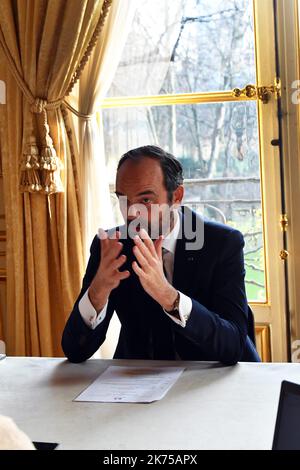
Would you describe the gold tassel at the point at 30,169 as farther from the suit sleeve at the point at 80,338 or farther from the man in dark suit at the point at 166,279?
the suit sleeve at the point at 80,338

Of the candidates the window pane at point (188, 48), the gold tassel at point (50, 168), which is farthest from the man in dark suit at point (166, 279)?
the window pane at point (188, 48)

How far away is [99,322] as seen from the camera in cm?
198

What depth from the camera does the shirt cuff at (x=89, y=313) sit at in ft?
6.38

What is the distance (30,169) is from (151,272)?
1.32 m

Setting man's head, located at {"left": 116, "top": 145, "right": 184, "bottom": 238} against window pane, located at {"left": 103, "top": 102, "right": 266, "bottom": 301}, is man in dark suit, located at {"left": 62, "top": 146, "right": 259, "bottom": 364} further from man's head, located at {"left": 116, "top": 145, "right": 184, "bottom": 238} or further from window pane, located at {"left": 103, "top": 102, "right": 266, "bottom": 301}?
window pane, located at {"left": 103, "top": 102, "right": 266, "bottom": 301}

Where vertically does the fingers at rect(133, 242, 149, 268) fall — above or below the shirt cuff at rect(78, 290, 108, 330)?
above

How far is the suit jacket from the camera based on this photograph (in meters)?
1.96

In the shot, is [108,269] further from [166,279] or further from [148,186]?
[148,186]

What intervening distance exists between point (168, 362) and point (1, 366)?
1.49 feet

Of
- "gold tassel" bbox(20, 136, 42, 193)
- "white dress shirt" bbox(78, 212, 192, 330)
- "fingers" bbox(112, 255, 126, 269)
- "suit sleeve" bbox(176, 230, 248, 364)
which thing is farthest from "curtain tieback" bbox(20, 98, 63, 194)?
"fingers" bbox(112, 255, 126, 269)

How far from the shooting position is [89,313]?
195 cm

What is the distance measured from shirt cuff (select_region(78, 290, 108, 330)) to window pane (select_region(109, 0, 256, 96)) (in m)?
1.42

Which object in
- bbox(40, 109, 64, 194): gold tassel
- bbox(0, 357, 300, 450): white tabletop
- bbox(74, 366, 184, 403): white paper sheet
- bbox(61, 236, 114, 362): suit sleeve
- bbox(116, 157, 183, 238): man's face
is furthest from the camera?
bbox(40, 109, 64, 194): gold tassel
